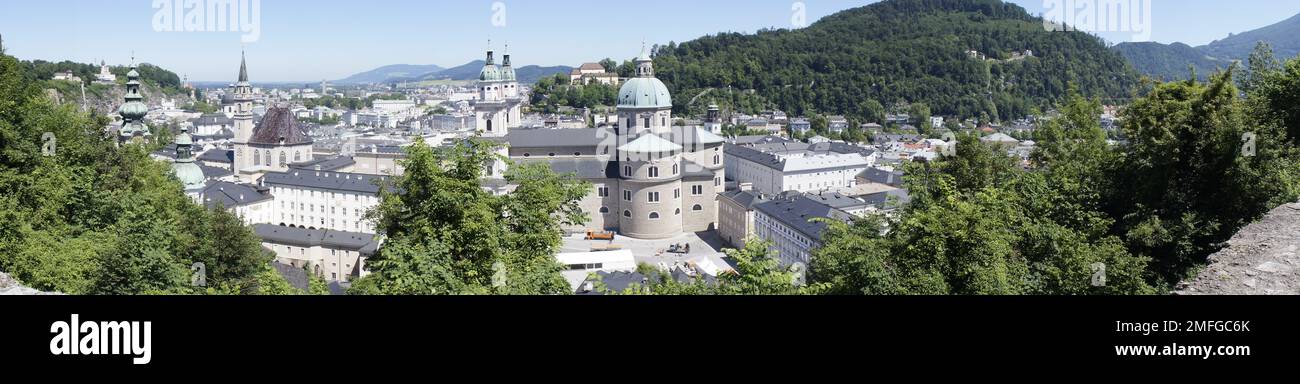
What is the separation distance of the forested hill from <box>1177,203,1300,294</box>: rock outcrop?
119 metres

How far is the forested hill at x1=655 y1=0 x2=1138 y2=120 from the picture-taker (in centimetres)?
14208

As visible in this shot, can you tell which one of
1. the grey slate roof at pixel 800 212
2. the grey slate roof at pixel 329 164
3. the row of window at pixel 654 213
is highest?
the grey slate roof at pixel 329 164

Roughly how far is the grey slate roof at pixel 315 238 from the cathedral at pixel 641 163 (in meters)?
11.9

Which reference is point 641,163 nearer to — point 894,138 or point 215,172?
point 215,172

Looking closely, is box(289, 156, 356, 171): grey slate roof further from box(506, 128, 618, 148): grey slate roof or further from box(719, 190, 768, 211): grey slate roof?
box(719, 190, 768, 211): grey slate roof

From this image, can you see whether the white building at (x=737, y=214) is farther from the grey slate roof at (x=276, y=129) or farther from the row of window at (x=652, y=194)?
the grey slate roof at (x=276, y=129)

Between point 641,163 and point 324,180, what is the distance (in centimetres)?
1996

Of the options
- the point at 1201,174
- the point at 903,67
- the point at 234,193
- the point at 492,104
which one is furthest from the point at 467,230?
the point at 903,67

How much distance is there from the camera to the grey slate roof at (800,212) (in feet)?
135

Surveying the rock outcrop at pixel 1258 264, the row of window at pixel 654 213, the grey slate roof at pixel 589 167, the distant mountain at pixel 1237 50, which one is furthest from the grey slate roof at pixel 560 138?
the distant mountain at pixel 1237 50
